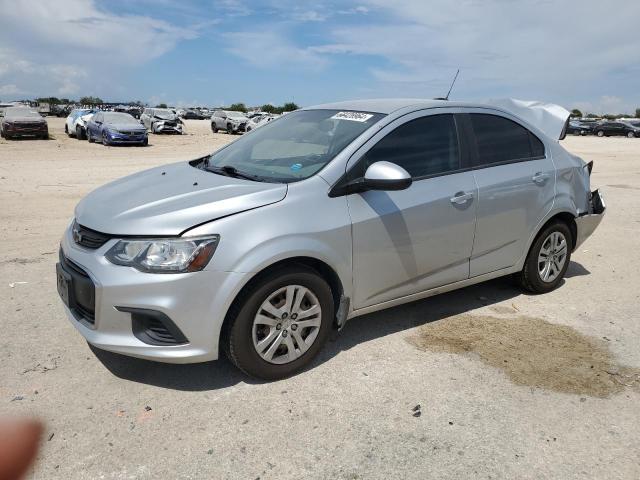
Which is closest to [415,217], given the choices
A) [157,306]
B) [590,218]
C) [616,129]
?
[157,306]

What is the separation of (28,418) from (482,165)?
359 cm

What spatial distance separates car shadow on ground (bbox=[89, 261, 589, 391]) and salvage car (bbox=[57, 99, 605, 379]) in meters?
0.31

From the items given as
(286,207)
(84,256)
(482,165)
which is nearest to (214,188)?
(286,207)

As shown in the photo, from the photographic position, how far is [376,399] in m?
3.34

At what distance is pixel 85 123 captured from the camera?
2559 centimetres

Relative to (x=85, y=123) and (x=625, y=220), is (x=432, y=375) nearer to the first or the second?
(x=625, y=220)

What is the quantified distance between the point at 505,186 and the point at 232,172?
2197mm

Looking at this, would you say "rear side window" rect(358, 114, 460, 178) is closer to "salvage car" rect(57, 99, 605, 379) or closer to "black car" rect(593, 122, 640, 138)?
"salvage car" rect(57, 99, 605, 379)

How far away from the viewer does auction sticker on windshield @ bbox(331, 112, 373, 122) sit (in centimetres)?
407

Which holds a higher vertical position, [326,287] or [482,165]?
[482,165]

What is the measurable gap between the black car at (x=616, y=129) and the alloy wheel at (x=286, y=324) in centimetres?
5291

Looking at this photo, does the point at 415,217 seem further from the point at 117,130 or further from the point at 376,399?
the point at 117,130

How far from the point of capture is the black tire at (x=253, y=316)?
324cm

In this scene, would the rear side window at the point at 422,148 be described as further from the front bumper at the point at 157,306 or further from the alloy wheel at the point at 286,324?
the front bumper at the point at 157,306
